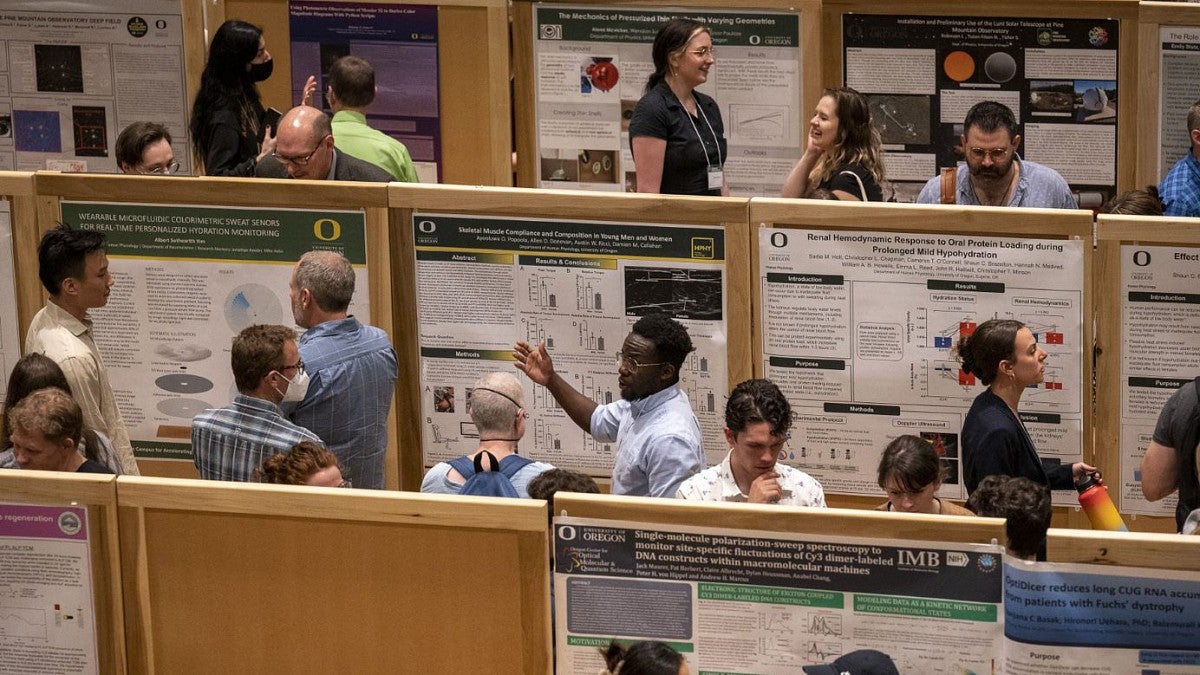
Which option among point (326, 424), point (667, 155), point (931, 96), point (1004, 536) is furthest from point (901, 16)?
point (1004, 536)

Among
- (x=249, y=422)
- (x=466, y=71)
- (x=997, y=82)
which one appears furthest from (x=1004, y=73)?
(x=249, y=422)

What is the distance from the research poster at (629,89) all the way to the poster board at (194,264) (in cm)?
287

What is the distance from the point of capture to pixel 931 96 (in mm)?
8906

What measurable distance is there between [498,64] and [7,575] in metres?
5.43

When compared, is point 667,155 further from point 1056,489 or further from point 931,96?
point 1056,489

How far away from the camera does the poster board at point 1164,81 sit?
8539mm

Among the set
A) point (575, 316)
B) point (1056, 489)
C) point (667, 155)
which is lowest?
point (1056, 489)

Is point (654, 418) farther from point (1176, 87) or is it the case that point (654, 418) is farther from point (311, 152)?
point (1176, 87)

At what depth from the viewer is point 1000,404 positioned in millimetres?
5832

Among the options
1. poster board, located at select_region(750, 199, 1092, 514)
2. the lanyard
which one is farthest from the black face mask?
poster board, located at select_region(750, 199, 1092, 514)

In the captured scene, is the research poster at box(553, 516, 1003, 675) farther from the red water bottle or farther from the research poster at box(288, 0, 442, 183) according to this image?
the research poster at box(288, 0, 442, 183)

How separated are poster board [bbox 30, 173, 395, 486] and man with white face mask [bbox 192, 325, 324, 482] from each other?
109 centimetres

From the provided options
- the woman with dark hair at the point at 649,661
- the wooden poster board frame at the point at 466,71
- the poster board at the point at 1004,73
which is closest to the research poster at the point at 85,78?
the wooden poster board frame at the point at 466,71

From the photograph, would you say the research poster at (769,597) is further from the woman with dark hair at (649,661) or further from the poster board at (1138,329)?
the poster board at (1138,329)
